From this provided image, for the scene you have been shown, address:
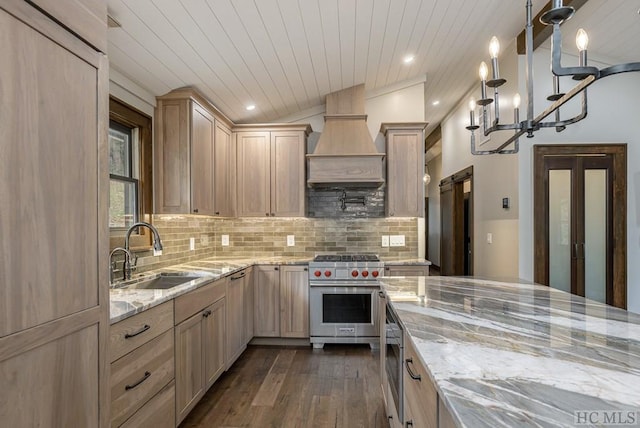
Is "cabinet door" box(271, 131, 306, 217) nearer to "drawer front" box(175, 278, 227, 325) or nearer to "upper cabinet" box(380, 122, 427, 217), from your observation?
"upper cabinet" box(380, 122, 427, 217)

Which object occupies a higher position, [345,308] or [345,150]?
[345,150]

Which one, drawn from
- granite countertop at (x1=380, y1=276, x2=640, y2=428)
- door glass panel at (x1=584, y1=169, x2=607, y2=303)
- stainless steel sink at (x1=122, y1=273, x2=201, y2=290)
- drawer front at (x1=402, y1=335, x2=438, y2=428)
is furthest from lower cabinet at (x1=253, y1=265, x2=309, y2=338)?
door glass panel at (x1=584, y1=169, x2=607, y2=303)

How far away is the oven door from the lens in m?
3.51

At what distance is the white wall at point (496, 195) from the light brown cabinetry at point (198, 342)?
2.47 meters

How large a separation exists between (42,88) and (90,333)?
0.82 m

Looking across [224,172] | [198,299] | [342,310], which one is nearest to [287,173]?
[224,172]

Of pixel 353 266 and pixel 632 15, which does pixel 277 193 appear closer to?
pixel 353 266

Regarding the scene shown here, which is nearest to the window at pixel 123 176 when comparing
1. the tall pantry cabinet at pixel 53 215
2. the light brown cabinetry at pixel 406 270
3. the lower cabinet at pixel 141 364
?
the lower cabinet at pixel 141 364

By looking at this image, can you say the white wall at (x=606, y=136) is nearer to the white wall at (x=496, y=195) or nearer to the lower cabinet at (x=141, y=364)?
the white wall at (x=496, y=195)

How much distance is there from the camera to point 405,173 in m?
3.88

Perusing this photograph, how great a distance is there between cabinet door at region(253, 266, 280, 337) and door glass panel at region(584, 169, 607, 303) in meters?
3.30

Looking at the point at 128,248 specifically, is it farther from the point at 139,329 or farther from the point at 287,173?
the point at 287,173

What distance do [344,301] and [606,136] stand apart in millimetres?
3283

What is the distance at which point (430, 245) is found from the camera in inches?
359
